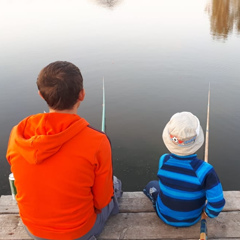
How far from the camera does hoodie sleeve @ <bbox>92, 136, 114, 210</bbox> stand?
4.57 feet

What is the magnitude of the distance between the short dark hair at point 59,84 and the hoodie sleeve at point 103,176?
29 centimetres

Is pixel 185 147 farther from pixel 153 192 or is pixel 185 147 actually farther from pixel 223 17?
pixel 223 17

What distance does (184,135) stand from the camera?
1534 millimetres

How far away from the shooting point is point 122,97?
6223mm

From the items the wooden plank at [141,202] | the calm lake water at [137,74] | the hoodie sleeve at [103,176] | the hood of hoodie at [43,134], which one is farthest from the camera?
the calm lake water at [137,74]

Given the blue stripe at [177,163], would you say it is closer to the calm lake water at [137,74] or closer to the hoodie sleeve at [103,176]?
the hoodie sleeve at [103,176]

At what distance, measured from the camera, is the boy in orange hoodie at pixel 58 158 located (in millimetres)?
1273

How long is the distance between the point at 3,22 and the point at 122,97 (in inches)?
385

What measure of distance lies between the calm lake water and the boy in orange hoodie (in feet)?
7.94

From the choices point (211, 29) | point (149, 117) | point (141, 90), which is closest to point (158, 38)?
point (211, 29)

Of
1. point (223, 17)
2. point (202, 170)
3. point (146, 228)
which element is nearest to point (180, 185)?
point (202, 170)

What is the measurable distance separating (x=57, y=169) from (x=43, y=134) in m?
0.19

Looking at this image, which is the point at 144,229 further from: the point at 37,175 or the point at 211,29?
the point at 211,29

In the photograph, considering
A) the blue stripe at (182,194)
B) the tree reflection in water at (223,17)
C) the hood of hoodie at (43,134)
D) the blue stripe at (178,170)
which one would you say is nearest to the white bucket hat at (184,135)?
the blue stripe at (178,170)
